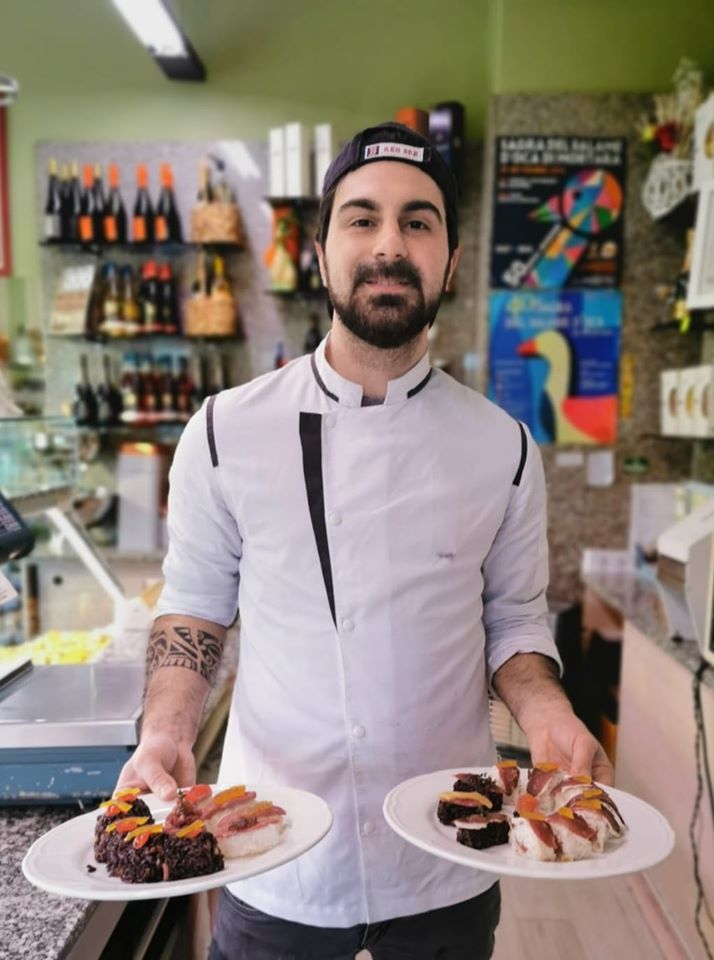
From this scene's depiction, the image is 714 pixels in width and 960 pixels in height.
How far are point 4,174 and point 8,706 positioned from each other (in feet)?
13.0

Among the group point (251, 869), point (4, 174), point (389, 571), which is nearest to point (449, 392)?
point (389, 571)

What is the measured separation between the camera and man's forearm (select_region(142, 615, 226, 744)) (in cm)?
132

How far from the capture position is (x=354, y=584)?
1339mm

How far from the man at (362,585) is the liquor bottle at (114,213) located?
322cm

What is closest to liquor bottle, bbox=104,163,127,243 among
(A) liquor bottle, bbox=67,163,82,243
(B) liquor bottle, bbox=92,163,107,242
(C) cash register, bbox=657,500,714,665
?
(B) liquor bottle, bbox=92,163,107,242

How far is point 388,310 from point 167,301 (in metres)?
3.41

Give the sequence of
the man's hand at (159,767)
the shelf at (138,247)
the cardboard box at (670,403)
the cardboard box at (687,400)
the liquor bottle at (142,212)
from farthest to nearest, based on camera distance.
Answer: the shelf at (138,247) < the liquor bottle at (142,212) < the cardboard box at (670,403) < the cardboard box at (687,400) < the man's hand at (159,767)

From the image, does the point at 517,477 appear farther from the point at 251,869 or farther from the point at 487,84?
the point at 487,84

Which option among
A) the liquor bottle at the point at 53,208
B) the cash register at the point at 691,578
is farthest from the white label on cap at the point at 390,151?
the liquor bottle at the point at 53,208

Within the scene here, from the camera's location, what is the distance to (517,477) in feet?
4.71

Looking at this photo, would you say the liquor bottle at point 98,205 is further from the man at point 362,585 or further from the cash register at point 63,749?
the cash register at point 63,749

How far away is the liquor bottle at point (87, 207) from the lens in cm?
431

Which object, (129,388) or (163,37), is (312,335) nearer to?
(129,388)

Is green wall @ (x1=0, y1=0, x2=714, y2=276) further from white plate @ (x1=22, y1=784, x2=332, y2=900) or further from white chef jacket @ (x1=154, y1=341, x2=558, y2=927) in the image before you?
white plate @ (x1=22, y1=784, x2=332, y2=900)
